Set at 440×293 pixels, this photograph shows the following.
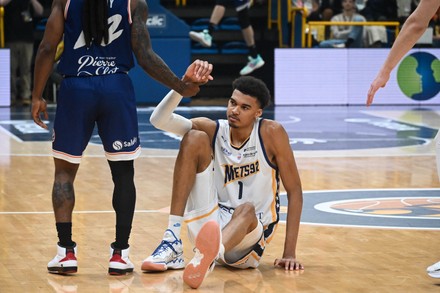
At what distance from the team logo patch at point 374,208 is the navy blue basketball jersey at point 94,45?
2358 mm

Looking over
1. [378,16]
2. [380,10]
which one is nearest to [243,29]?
[378,16]

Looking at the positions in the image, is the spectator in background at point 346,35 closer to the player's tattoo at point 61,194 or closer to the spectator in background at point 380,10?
the spectator in background at point 380,10

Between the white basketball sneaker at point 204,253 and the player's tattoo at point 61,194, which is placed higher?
the player's tattoo at point 61,194

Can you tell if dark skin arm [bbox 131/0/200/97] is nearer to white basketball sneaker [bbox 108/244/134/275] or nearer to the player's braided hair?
the player's braided hair

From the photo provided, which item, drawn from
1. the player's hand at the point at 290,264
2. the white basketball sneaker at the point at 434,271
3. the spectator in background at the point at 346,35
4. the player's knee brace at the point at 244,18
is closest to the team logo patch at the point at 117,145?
the player's hand at the point at 290,264

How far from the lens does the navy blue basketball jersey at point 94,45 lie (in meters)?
5.29

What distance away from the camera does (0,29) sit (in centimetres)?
1756

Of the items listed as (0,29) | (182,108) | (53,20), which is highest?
(53,20)

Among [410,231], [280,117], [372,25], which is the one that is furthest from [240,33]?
[410,231]

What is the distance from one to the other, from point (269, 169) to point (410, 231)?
1.55 m

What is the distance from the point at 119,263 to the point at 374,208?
9.61 ft

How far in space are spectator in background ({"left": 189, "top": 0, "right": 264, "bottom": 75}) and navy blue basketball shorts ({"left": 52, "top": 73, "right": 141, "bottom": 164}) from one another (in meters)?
12.3

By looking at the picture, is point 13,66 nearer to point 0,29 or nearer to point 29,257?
point 0,29

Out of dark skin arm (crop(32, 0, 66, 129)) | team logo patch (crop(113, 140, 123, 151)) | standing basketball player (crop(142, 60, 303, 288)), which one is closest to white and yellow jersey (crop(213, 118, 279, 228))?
standing basketball player (crop(142, 60, 303, 288))
